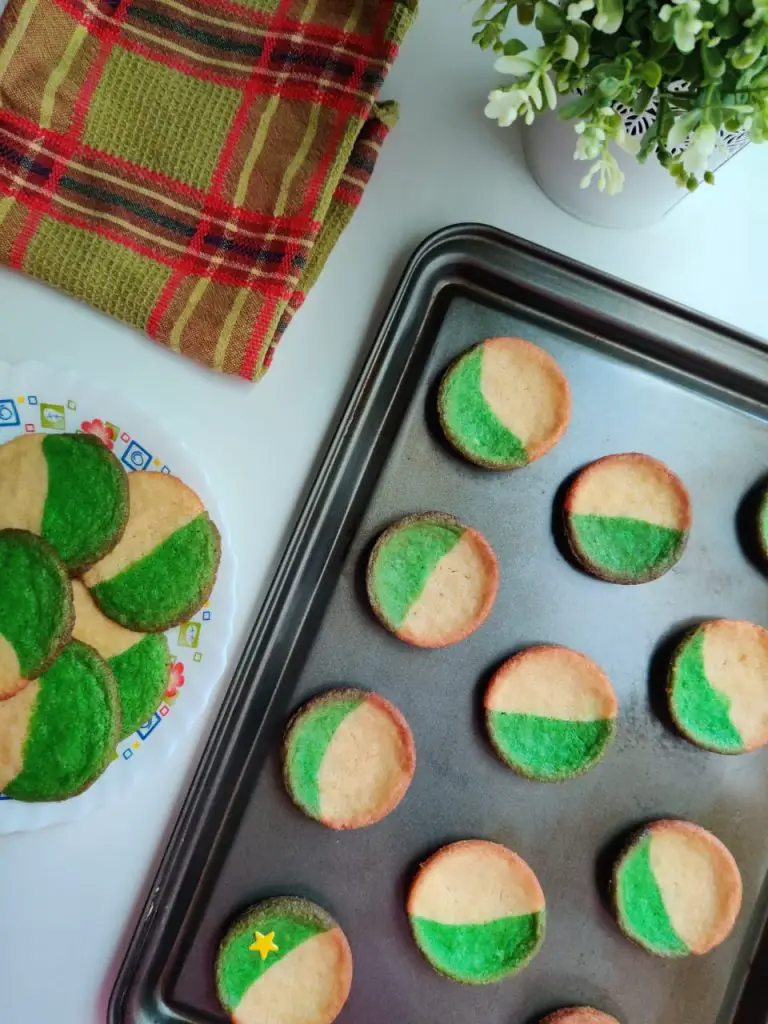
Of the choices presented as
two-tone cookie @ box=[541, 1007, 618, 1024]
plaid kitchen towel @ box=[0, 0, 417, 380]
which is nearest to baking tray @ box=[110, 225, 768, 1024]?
two-tone cookie @ box=[541, 1007, 618, 1024]

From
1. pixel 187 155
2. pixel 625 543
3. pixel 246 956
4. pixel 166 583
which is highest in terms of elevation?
pixel 187 155

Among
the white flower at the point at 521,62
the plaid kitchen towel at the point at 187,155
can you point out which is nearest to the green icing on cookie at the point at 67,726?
the plaid kitchen towel at the point at 187,155

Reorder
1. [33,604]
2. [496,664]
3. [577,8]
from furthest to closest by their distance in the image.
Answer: [496,664]
[33,604]
[577,8]

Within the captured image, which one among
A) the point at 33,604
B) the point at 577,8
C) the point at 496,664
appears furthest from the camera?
the point at 496,664

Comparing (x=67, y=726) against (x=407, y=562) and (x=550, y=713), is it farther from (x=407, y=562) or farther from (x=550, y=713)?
(x=550, y=713)

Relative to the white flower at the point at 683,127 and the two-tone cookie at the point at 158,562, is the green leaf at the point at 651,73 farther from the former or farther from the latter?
the two-tone cookie at the point at 158,562

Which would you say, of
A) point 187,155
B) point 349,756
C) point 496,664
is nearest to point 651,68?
point 187,155

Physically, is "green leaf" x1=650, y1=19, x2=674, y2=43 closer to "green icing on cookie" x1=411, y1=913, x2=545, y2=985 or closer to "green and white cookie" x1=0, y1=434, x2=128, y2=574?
"green and white cookie" x1=0, y1=434, x2=128, y2=574

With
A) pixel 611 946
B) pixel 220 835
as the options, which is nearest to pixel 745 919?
pixel 611 946
